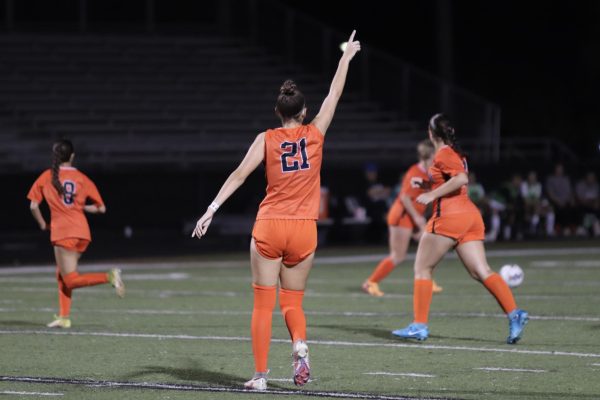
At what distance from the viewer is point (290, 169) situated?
8641 mm

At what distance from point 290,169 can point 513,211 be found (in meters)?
19.8

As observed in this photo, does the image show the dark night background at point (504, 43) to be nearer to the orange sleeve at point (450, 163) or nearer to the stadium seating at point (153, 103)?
the stadium seating at point (153, 103)

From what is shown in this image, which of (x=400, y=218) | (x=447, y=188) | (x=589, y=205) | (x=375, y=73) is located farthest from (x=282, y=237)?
(x=375, y=73)

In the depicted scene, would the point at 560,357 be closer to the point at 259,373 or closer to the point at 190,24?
the point at 259,373

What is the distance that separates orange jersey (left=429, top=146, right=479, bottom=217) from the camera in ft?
36.8

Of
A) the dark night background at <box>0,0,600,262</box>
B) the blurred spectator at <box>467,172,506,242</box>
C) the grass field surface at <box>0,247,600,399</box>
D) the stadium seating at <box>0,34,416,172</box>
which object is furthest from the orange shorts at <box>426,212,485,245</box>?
the dark night background at <box>0,0,600,262</box>

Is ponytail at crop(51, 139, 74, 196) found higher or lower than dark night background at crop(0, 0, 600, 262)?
lower

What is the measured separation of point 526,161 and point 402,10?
9.87 metres

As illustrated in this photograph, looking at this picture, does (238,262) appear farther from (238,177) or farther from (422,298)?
(238,177)

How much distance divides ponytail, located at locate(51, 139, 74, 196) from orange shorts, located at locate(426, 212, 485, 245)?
12.2ft

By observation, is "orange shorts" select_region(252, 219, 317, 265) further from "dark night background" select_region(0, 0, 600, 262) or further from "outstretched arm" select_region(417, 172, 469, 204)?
"dark night background" select_region(0, 0, 600, 262)

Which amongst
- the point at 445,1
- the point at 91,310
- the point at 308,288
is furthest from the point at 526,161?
the point at 91,310

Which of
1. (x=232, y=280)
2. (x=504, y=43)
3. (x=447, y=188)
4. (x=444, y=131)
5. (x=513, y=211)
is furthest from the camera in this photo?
(x=504, y=43)

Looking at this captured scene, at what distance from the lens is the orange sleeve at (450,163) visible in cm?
1120
